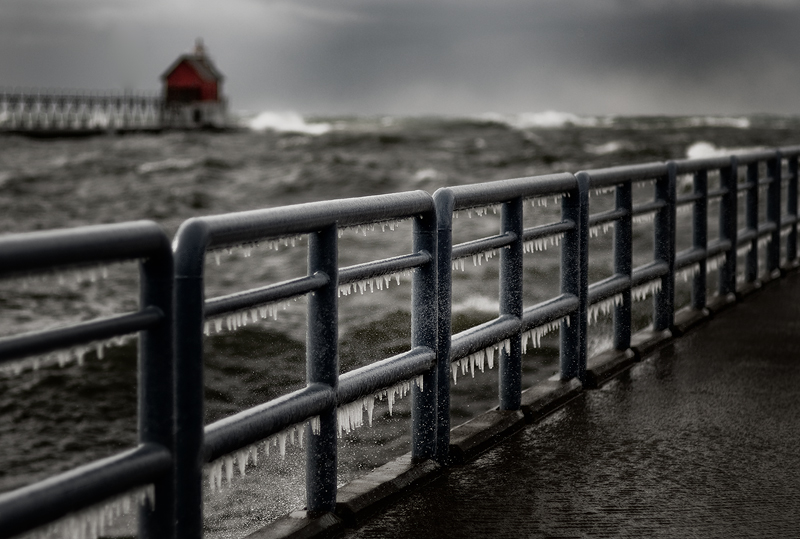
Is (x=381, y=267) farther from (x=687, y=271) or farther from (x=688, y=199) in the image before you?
(x=687, y=271)

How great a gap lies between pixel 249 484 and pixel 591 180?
3645 mm

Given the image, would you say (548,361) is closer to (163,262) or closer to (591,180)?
(591,180)

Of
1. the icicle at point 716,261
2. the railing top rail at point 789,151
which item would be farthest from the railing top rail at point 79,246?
the railing top rail at point 789,151

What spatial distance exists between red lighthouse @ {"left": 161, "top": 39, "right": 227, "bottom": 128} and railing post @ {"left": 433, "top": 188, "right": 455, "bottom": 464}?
119487 millimetres

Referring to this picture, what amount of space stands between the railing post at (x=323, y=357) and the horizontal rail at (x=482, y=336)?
3.25ft

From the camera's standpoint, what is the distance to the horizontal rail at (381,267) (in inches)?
146

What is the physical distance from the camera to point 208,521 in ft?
22.9

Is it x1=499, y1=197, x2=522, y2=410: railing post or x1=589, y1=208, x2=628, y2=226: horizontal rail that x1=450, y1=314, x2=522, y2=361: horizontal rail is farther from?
x1=589, y1=208, x2=628, y2=226: horizontal rail

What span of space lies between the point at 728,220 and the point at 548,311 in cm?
410

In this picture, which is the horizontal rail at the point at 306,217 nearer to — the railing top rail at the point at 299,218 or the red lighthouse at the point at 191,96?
the railing top rail at the point at 299,218

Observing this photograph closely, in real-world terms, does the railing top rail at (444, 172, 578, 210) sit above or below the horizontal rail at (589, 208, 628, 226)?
above

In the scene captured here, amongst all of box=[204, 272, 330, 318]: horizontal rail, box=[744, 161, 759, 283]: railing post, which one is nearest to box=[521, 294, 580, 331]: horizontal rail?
box=[204, 272, 330, 318]: horizontal rail

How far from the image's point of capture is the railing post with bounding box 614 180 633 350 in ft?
21.5

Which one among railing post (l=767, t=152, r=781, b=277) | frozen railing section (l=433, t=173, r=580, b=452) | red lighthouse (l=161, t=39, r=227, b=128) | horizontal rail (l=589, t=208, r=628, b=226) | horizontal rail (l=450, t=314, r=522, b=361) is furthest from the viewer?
red lighthouse (l=161, t=39, r=227, b=128)
